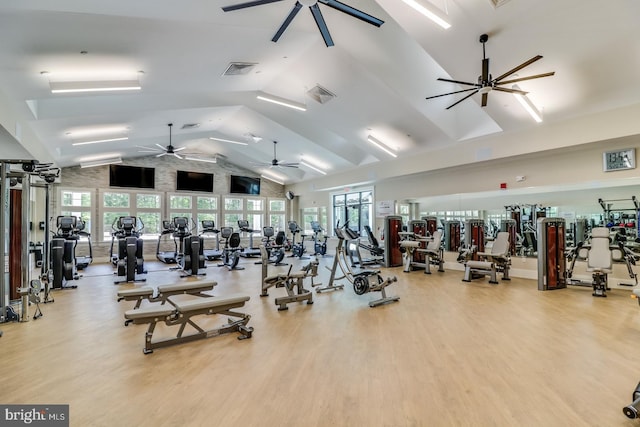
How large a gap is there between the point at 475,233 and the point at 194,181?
1035cm

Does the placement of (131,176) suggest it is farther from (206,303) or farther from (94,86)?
(206,303)

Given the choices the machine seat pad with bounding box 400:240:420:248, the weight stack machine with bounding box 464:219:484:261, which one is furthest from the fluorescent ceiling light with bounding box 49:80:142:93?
the weight stack machine with bounding box 464:219:484:261

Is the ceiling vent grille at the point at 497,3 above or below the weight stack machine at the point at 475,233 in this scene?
above

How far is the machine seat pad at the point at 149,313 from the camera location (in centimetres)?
298

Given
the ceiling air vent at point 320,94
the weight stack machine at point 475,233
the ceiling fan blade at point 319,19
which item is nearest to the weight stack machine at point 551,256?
the weight stack machine at point 475,233

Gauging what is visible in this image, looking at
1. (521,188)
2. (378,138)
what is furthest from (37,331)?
(521,188)

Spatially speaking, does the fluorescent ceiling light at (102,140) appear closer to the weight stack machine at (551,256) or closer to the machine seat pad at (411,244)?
the machine seat pad at (411,244)

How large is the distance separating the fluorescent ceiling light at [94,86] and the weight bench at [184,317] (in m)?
3.52

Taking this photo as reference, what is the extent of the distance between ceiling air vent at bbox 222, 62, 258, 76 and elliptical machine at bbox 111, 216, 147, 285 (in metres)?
4.12

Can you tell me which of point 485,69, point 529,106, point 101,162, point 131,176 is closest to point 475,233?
point 529,106

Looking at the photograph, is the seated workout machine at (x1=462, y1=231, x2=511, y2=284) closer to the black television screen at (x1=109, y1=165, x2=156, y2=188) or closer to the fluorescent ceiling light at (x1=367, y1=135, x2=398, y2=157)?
the fluorescent ceiling light at (x1=367, y1=135, x2=398, y2=157)

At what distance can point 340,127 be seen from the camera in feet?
27.6

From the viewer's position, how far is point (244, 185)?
1395 cm

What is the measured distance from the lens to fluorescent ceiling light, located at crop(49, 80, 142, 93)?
14.9ft
